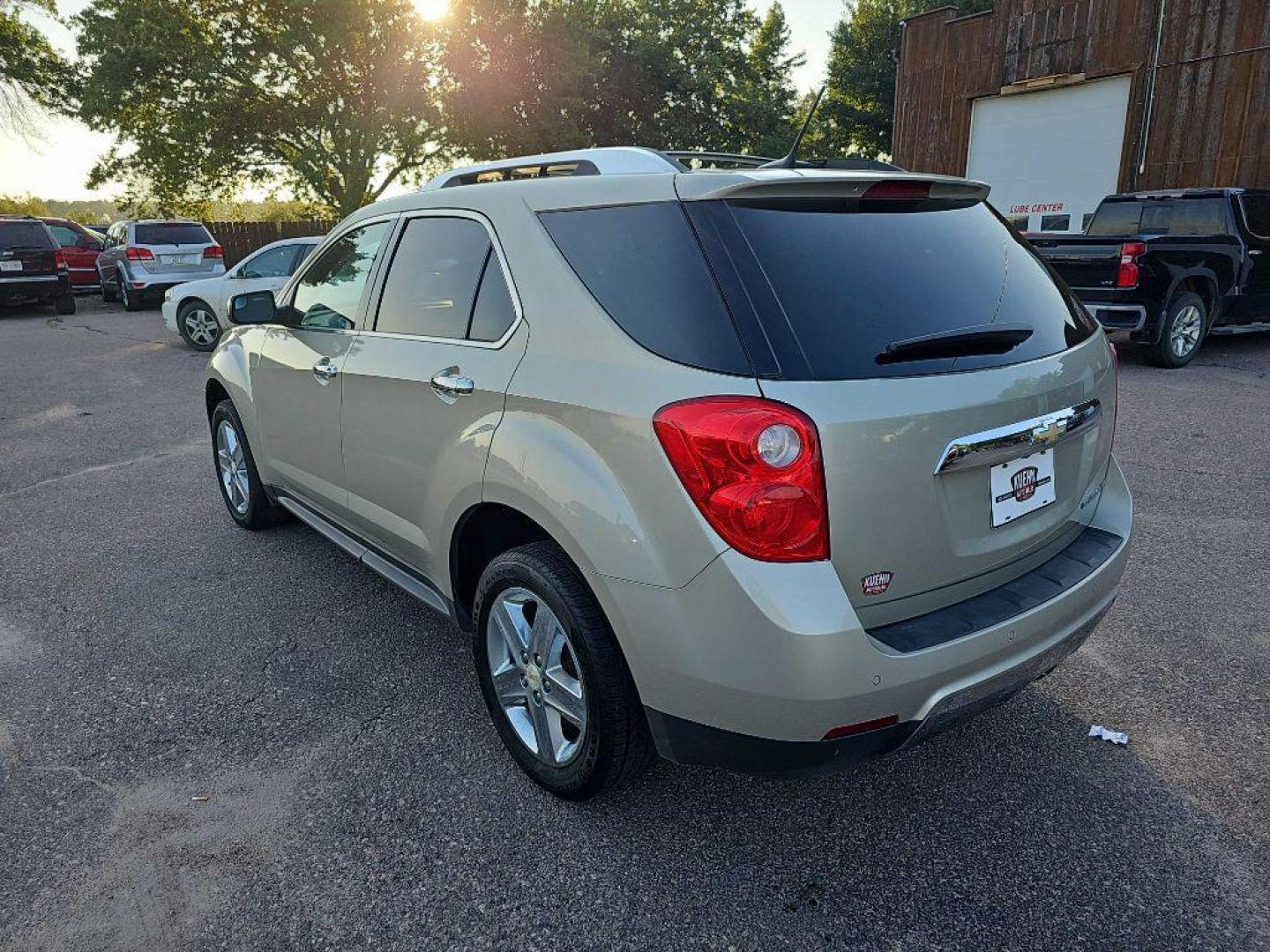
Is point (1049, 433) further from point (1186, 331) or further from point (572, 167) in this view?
point (1186, 331)

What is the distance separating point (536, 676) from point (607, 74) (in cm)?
3067

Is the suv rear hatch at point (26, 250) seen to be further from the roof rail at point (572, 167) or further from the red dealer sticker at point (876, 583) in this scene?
the red dealer sticker at point (876, 583)

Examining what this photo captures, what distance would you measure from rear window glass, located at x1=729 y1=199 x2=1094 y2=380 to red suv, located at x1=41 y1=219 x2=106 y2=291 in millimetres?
22050

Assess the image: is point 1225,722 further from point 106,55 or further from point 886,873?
point 106,55

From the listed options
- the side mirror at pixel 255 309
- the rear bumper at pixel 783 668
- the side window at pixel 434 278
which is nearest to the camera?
the rear bumper at pixel 783 668

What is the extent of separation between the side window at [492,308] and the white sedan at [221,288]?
32.1ft

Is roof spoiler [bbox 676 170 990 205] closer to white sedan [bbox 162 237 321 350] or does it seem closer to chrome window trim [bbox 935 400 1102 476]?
chrome window trim [bbox 935 400 1102 476]

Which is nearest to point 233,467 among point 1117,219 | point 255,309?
point 255,309

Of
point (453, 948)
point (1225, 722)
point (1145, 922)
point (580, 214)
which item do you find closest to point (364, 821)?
point (453, 948)

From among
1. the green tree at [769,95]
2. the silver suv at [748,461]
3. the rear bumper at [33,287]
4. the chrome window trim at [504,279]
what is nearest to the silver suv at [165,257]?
the rear bumper at [33,287]

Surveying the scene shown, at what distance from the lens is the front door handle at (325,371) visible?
3342mm

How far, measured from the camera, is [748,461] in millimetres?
1858

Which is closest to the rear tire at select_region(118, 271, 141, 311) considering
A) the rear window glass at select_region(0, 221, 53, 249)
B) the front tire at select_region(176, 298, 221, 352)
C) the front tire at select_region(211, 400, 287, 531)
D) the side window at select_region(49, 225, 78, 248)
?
the rear window glass at select_region(0, 221, 53, 249)

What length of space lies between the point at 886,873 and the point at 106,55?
91.6 feet
